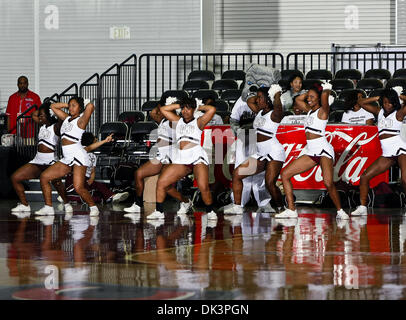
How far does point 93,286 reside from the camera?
788cm

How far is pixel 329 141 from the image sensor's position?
1578 cm

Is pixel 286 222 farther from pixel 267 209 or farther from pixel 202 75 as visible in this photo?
pixel 202 75

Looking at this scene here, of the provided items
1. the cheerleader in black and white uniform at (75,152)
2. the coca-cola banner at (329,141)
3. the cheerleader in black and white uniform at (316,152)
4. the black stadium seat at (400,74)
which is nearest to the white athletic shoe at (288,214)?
the cheerleader in black and white uniform at (316,152)

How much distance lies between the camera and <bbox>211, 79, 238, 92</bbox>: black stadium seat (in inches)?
823

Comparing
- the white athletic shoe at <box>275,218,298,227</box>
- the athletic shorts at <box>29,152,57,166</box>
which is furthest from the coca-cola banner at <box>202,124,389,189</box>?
the athletic shorts at <box>29,152,57,166</box>

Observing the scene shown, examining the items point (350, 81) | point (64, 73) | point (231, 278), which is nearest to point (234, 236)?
point (231, 278)

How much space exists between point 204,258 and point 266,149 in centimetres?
524

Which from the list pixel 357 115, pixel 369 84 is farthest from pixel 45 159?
pixel 369 84

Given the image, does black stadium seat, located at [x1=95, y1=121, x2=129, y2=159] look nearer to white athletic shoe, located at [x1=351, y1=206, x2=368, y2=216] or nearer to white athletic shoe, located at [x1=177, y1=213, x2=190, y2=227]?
white athletic shoe, located at [x1=177, y1=213, x2=190, y2=227]

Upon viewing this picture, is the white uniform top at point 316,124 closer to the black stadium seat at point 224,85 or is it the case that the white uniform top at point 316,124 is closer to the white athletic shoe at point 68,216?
the white athletic shoe at point 68,216

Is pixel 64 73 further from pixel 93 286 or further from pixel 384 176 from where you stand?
pixel 93 286

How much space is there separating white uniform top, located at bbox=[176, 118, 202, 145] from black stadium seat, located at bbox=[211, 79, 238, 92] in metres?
6.91

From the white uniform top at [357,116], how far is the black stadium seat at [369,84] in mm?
3228
